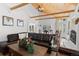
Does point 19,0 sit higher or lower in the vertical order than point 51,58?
higher

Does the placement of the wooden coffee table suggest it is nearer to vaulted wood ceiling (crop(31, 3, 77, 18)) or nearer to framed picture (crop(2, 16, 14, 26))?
framed picture (crop(2, 16, 14, 26))

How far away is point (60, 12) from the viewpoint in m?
2.15

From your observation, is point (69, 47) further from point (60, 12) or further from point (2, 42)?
point (2, 42)

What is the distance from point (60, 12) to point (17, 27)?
75 cm

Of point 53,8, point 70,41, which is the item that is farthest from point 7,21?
point 70,41

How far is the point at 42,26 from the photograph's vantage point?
219 cm

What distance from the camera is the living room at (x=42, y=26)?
2.12 meters

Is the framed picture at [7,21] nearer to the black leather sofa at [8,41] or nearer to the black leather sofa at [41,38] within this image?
the black leather sofa at [8,41]

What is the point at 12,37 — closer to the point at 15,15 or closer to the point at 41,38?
the point at 15,15

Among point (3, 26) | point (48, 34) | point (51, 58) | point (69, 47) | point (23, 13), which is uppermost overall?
point (23, 13)

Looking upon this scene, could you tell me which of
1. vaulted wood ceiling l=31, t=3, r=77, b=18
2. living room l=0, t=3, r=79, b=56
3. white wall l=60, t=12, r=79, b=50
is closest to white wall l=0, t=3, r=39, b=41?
living room l=0, t=3, r=79, b=56

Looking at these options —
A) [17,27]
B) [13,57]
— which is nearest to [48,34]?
[17,27]

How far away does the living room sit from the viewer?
6.95 ft

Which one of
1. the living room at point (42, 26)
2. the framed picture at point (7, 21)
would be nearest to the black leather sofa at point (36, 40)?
the living room at point (42, 26)
